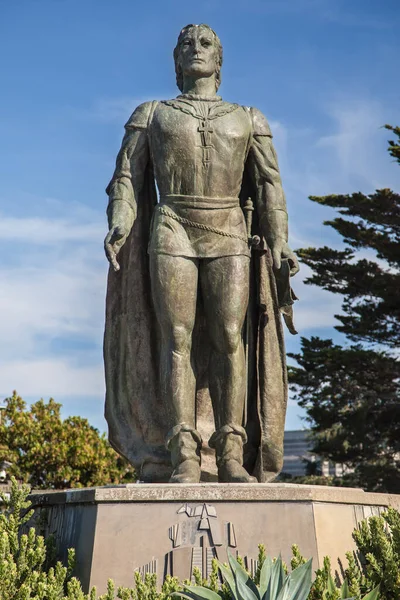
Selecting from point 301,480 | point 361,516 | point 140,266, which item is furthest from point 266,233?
point 301,480

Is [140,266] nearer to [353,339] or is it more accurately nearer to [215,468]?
[215,468]

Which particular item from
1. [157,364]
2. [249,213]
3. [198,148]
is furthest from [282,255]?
[157,364]

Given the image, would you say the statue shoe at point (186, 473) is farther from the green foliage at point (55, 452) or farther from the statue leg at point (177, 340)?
the green foliage at point (55, 452)

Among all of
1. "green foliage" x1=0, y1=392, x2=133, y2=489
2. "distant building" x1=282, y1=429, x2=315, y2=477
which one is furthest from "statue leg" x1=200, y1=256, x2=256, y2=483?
"distant building" x1=282, y1=429, x2=315, y2=477

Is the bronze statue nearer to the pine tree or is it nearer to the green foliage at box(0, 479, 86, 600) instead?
the green foliage at box(0, 479, 86, 600)

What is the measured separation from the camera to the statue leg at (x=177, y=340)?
21.2 feet

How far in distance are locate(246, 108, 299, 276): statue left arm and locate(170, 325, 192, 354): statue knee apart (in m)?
1.00

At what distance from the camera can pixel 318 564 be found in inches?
213

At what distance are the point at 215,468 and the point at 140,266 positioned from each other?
5.50 feet

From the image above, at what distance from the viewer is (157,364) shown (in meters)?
7.12

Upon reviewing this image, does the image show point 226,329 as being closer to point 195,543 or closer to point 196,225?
point 196,225

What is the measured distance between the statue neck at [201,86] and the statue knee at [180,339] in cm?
190

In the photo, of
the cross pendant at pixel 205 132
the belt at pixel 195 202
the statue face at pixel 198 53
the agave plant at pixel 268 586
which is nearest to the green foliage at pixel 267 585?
the agave plant at pixel 268 586

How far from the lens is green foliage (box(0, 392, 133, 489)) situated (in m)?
18.9
